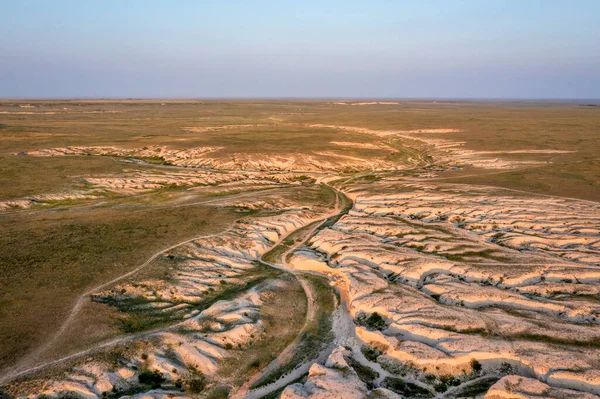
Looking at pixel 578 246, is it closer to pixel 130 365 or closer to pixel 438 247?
pixel 438 247

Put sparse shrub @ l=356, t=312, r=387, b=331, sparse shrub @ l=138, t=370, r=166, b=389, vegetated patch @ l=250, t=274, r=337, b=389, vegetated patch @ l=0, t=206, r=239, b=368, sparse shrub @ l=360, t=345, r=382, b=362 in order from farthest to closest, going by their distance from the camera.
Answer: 1. sparse shrub @ l=356, t=312, r=387, b=331
2. vegetated patch @ l=0, t=206, r=239, b=368
3. sparse shrub @ l=360, t=345, r=382, b=362
4. vegetated patch @ l=250, t=274, r=337, b=389
5. sparse shrub @ l=138, t=370, r=166, b=389

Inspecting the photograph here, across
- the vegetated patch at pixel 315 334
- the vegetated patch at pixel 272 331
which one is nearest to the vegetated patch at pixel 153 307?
the vegetated patch at pixel 272 331

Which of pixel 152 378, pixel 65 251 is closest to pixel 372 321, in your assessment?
pixel 152 378

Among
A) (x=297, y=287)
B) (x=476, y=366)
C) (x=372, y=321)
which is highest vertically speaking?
(x=297, y=287)

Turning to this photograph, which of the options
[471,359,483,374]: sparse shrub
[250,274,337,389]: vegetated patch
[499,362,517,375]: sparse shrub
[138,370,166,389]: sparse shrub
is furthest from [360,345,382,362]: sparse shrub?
[138,370,166,389]: sparse shrub

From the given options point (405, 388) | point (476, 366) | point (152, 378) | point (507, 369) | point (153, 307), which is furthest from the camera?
point (153, 307)

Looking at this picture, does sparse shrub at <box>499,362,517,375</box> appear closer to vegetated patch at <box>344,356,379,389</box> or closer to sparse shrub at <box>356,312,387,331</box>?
vegetated patch at <box>344,356,379,389</box>

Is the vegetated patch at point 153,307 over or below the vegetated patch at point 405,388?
over

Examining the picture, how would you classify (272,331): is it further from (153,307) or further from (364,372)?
(153,307)

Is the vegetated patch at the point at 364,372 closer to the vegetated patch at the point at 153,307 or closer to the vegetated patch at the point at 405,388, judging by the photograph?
the vegetated patch at the point at 405,388
